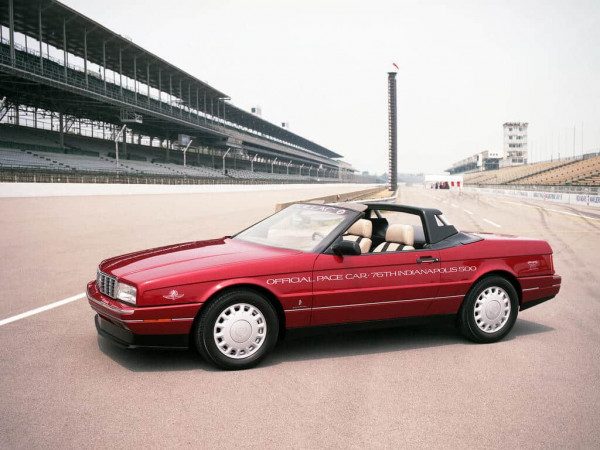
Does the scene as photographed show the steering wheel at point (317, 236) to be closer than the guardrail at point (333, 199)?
Yes

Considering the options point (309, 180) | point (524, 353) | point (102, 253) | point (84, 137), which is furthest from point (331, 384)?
point (309, 180)

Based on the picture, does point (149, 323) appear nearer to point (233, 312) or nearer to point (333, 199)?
point (233, 312)

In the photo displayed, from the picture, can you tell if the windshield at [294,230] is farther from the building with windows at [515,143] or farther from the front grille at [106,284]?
the building with windows at [515,143]

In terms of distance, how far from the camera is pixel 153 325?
4.00 meters

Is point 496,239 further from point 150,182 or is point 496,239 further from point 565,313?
point 150,182

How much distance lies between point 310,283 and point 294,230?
3.20 feet

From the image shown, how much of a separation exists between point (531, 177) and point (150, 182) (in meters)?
62.2

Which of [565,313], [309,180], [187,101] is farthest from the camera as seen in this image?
[309,180]

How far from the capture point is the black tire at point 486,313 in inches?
200

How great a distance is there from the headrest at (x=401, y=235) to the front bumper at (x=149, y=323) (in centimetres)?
208

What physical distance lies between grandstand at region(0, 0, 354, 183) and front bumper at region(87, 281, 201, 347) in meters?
29.0

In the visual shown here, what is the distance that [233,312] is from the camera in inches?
165

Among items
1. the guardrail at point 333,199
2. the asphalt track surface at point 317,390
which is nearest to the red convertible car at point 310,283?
the asphalt track surface at point 317,390

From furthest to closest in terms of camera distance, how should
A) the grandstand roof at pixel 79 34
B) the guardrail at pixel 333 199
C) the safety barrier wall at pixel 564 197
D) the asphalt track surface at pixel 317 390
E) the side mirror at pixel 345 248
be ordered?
the grandstand roof at pixel 79 34 < the safety barrier wall at pixel 564 197 < the guardrail at pixel 333 199 < the side mirror at pixel 345 248 < the asphalt track surface at pixel 317 390
